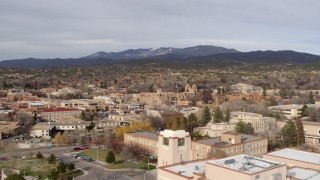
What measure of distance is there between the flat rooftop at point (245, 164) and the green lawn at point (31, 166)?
24.2 metres

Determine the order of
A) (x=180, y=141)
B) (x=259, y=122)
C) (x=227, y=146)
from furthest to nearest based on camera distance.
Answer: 1. (x=259, y=122)
2. (x=227, y=146)
3. (x=180, y=141)

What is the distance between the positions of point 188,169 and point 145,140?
83.5 ft

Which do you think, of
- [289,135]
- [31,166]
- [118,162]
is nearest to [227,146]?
[118,162]

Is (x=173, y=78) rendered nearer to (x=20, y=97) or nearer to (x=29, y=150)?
(x=20, y=97)

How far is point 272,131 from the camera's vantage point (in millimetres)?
61969

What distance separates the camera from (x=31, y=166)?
4678 cm

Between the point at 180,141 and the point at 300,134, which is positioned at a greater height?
the point at 180,141

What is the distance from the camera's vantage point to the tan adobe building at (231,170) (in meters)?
22.7

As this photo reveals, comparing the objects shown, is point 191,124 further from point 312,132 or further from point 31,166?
point 31,166

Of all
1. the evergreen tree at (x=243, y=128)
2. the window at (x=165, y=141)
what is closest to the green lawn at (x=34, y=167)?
the window at (x=165, y=141)

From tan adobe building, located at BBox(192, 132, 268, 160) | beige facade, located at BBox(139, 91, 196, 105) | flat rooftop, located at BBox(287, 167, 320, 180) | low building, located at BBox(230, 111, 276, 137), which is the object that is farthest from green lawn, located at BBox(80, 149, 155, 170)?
beige facade, located at BBox(139, 91, 196, 105)

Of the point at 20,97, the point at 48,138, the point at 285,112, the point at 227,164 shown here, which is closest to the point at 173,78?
the point at 20,97

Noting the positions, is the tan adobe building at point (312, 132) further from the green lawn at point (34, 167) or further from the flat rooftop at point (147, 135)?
the green lawn at point (34, 167)

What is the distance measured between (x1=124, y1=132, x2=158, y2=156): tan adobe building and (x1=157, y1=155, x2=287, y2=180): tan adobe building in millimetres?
23216
